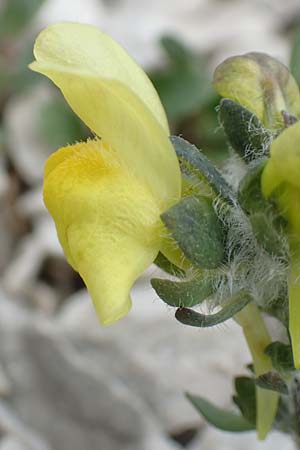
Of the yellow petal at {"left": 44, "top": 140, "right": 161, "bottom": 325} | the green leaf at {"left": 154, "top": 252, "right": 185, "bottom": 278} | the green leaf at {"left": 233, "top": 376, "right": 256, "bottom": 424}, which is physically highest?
the yellow petal at {"left": 44, "top": 140, "right": 161, "bottom": 325}

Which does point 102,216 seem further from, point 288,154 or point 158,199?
point 288,154

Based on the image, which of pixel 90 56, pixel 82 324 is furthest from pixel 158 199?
pixel 82 324

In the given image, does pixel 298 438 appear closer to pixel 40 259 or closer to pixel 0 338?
pixel 0 338

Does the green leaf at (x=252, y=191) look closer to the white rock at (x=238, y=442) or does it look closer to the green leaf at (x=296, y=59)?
the green leaf at (x=296, y=59)

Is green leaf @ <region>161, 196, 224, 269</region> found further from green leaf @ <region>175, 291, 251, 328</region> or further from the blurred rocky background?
the blurred rocky background

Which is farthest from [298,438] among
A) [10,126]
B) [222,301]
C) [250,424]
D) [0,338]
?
[10,126]

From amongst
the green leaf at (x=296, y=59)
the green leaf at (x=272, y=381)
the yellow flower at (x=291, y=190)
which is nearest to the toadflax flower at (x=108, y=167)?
the yellow flower at (x=291, y=190)

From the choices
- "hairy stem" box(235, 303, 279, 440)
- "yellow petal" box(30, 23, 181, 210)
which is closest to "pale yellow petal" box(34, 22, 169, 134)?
"yellow petal" box(30, 23, 181, 210)
